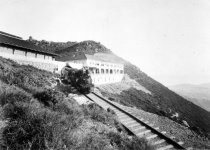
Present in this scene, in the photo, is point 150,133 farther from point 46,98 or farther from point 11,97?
point 11,97

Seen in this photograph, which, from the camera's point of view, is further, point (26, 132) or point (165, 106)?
point (165, 106)

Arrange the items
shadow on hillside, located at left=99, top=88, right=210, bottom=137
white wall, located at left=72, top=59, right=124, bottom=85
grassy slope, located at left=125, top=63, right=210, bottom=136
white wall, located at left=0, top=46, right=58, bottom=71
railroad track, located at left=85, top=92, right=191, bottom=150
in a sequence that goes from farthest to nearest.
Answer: grassy slope, located at left=125, top=63, right=210, bottom=136 → white wall, located at left=72, top=59, right=124, bottom=85 → shadow on hillside, located at left=99, top=88, right=210, bottom=137 → white wall, located at left=0, top=46, right=58, bottom=71 → railroad track, located at left=85, top=92, right=191, bottom=150

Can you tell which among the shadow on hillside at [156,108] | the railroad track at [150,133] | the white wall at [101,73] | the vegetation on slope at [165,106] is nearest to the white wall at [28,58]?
the white wall at [101,73]

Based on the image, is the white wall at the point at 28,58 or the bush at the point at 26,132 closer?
the bush at the point at 26,132

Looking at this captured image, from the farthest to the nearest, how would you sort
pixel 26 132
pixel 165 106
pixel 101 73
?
pixel 101 73 < pixel 165 106 < pixel 26 132

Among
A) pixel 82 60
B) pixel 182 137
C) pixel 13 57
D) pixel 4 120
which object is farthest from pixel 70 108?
pixel 82 60

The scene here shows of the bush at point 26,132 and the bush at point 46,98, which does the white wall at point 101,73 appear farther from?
the bush at point 26,132

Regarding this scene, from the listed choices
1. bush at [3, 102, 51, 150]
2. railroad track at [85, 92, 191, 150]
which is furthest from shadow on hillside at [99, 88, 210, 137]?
bush at [3, 102, 51, 150]

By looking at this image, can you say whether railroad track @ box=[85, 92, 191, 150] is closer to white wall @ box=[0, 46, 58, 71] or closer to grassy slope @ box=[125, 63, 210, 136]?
white wall @ box=[0, 46, 58, 71]

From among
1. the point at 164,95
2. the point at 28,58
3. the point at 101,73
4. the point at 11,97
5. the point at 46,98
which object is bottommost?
the point at 164,95

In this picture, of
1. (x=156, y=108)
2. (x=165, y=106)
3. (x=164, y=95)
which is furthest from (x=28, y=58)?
(x=164, y=95)

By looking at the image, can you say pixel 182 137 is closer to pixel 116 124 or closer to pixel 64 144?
pixel 116 124
